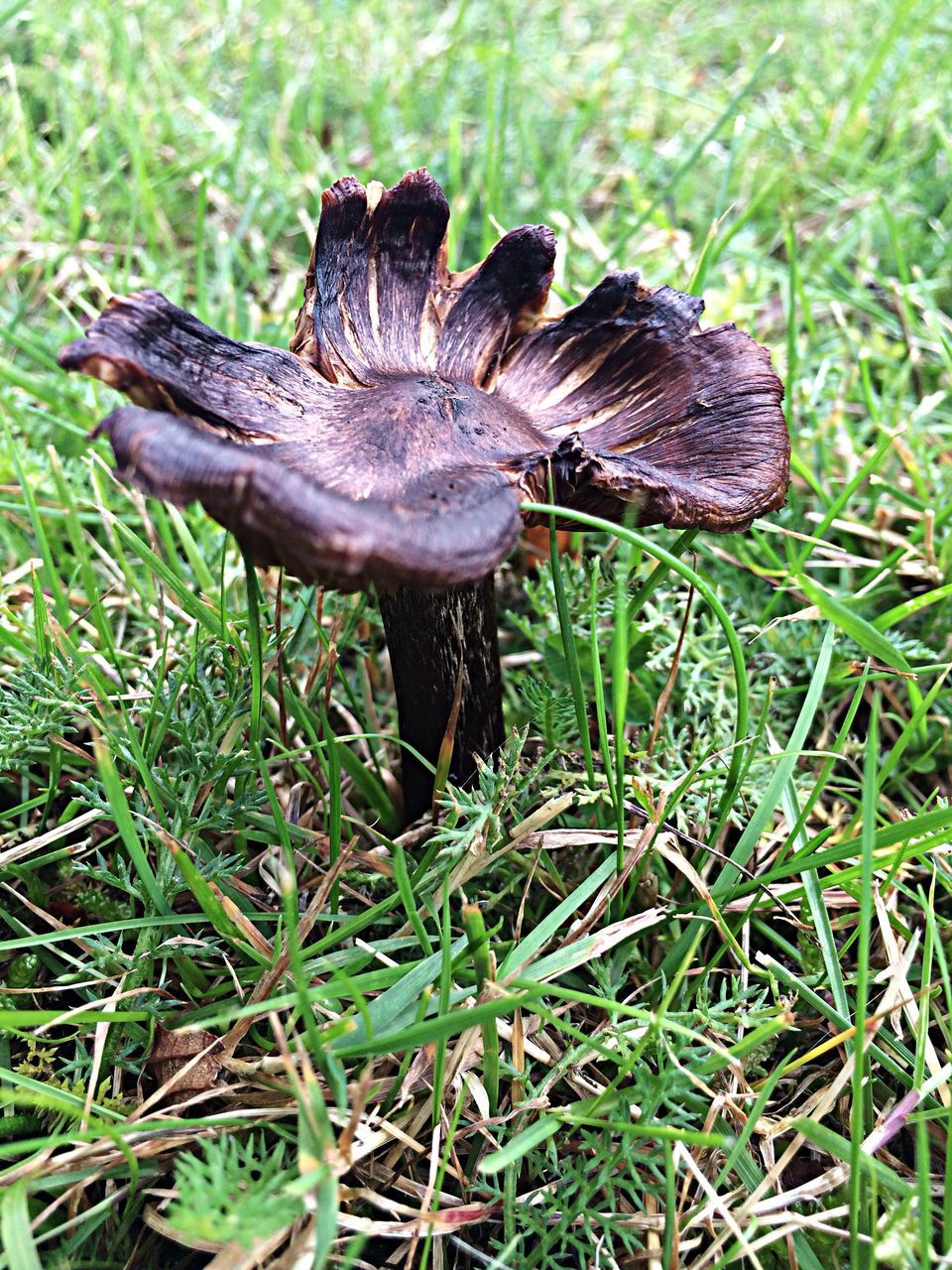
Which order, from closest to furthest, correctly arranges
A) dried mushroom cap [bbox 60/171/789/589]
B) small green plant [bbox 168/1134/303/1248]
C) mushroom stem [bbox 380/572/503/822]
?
small green plant [bbox 168/1134/303/1248], dried mushroom cap [bbox 60/171/789/589], mushroom stem [bbox 380/572/503/822]

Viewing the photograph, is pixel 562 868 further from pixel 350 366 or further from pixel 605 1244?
pixel 350 366

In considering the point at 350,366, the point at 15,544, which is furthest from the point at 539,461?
the point at 15,544

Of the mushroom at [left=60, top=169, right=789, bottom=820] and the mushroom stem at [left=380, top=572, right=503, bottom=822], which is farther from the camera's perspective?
the mushroom stem at [left=380, top=572, right=503, bottom=822]

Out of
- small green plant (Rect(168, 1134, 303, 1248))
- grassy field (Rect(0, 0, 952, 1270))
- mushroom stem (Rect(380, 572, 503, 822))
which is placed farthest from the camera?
mushroom stem (Rect(380, 572, 503, 822))

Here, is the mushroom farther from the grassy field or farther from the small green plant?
the small green plant

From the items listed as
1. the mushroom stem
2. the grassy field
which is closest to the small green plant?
the grassy field

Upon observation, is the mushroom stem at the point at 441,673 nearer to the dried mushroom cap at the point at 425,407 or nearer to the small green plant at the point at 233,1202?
the dried mushroom cap at the point at 425,407

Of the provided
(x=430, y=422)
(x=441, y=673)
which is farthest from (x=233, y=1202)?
(x=430, y=422)

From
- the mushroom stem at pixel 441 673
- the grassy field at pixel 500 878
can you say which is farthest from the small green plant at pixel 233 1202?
the mushroom stem at pixel 441 673
